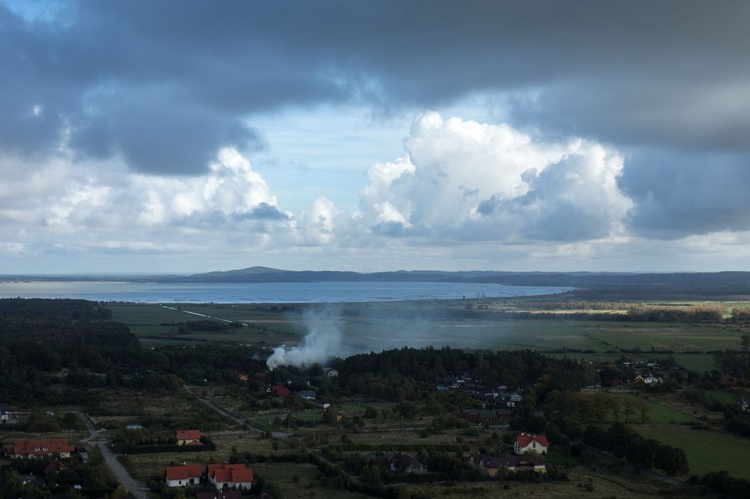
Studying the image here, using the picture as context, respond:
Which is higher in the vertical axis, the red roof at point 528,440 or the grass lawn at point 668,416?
the red roof at point 528,440

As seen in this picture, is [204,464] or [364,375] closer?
→ [204,464]

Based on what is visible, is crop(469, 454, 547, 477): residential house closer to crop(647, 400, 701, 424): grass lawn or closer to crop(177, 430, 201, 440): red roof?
crop(647, 400, 701, 424): grass lawn

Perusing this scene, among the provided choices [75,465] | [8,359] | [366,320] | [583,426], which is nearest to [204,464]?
[75,465]

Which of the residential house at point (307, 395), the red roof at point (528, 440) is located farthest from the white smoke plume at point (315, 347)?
the red roof at point (528, 440)

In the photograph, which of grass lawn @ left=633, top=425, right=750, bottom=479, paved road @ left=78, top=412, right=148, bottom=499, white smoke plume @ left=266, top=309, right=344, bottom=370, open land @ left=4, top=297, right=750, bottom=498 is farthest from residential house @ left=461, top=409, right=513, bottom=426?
white smoke plume @ left=266, top=309, right=344, bottom=370

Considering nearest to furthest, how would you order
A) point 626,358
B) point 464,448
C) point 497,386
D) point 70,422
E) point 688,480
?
point 688,480
point 464,448
point 70,422
point 497,386
point 626,358

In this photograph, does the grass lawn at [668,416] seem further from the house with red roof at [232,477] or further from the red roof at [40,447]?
the red roof at [40,447]

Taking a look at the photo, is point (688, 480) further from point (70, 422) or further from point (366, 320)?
point (366, 320)
